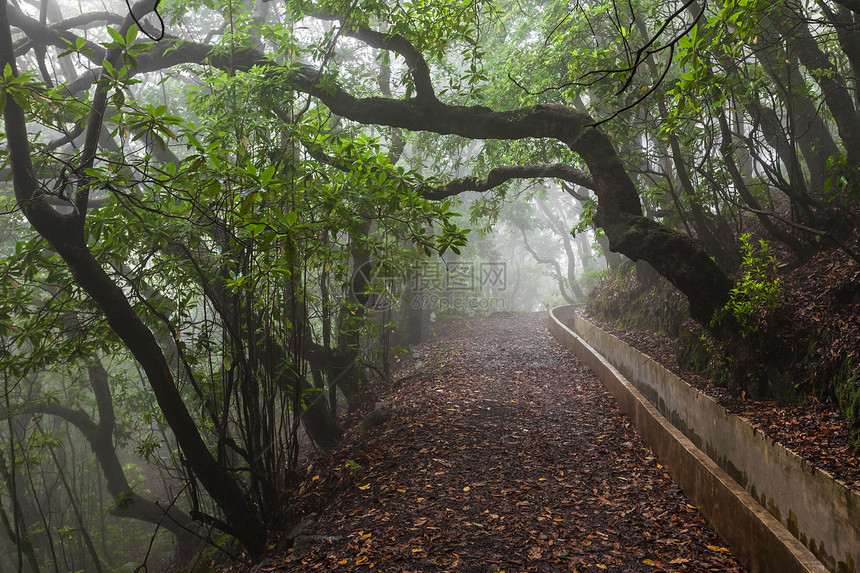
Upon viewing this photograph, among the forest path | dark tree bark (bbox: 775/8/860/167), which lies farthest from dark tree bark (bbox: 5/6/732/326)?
dark tree bark (bbox: 775/8/860/167)

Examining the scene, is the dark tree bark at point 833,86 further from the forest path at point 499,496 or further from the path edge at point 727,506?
the forest path at point 499,496

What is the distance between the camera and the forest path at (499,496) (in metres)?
3.53

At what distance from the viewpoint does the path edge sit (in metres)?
2.90

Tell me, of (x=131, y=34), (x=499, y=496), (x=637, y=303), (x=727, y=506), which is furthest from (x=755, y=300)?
(x=637, y=303)

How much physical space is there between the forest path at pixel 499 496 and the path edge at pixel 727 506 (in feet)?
0.39

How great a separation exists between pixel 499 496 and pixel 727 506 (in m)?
1.68

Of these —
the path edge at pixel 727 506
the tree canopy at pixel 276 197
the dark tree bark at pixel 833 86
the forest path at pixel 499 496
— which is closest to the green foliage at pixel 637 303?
the tree canopy at pixel 276 197

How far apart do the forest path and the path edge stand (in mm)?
120

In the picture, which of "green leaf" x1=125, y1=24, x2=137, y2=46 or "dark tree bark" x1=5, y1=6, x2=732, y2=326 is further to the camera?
"dark tree bark" x1=5, y1=6, x2=732, y2=326

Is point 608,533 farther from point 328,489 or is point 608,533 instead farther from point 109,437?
point 109,437

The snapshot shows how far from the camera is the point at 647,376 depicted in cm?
691

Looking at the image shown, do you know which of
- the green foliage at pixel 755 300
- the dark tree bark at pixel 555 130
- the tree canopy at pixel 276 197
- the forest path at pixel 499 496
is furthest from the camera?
the dark tree bark at pixel 555 130

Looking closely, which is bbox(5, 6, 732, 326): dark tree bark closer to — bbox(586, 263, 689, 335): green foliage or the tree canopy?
the tree canopy

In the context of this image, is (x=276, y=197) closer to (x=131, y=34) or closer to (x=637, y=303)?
(x=131, y=34)
